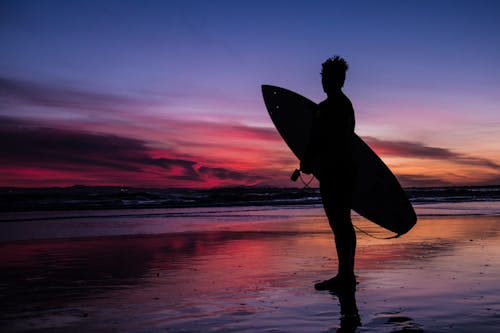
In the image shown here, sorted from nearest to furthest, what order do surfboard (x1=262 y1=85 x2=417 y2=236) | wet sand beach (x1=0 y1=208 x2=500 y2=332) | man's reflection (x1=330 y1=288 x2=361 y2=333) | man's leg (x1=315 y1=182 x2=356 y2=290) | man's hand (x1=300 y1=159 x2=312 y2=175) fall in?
man's reflection (x1=330 y1=288 x2=361 y2=333), wet sand beach (x1=0 y1=208 x2=500 y2=332), man's leg (x1=315 y1=182 x2=356 y2=290), man's hand (x1=300 y1=159 x2=312 y2=175), surfboard (x1=262 y1=85 x2=417 y2=236)

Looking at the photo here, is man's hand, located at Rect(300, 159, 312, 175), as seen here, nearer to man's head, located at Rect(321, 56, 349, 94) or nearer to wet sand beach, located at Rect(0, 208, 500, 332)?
man's head, located at Rect(321, 56, 349, 94)

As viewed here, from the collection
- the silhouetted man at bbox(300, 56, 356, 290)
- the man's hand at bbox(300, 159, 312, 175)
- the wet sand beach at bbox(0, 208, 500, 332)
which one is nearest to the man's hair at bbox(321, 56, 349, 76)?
the silhouetted man at bbox(300, 56, 356, 290)

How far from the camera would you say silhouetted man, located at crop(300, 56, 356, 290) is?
447 cm

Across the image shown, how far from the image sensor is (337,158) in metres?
4.48

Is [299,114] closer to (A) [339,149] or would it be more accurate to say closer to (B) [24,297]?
(A) [339,149]

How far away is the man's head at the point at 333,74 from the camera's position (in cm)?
462

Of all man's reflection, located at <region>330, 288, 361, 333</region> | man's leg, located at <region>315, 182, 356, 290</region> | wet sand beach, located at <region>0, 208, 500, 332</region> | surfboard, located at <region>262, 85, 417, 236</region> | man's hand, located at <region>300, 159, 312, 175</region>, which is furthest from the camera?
surfboard, located at <region>262, 85, 417, 236</region>

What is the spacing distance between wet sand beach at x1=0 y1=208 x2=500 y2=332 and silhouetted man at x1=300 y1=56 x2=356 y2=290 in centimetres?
34

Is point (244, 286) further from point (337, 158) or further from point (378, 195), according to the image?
point (378, 195)

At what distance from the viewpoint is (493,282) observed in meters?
4.53

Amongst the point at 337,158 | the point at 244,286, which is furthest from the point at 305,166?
the point at 244,286

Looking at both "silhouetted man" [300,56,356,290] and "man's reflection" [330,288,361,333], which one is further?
"silhouetted man" [300,56,356,290]

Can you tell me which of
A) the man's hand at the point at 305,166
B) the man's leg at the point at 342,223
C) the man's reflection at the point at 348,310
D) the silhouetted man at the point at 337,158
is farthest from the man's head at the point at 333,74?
the man's reflection at the point at 348,310

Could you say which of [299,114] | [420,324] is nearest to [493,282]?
[420,324]
